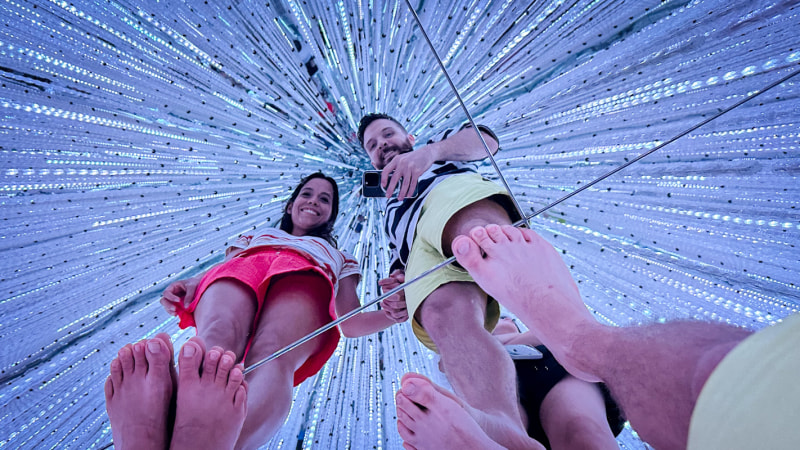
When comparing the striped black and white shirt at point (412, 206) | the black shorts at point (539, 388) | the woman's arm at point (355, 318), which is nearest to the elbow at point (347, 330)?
the woman's arm at point (355, 318)

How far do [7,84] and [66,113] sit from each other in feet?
0.36

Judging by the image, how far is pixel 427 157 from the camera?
3.22 feet

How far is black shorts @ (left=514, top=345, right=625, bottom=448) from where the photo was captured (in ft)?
3.11

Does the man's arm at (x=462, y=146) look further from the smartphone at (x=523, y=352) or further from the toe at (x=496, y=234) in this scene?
the smartphone at (x=523, y=352)

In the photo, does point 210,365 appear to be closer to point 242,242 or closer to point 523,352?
point 242,242

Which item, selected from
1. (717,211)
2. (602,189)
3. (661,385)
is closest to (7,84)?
(661,385)

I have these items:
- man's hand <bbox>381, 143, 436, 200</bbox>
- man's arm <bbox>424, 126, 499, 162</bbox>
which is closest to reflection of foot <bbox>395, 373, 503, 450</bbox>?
man's hand <bbox>381, 143, 436, 200</bbox>

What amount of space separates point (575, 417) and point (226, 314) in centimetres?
73

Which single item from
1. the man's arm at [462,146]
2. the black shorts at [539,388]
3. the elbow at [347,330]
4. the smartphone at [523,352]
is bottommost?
the black shorts at [539,388]

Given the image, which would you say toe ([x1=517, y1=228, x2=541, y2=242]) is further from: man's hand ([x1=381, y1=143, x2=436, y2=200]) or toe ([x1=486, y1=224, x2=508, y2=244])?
man's hand ([x1=381, y1=143, x2=436, y2=200])

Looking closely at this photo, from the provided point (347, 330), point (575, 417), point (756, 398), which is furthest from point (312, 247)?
point (756, 398)

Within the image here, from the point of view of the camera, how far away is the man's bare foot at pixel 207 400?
23.2 inches

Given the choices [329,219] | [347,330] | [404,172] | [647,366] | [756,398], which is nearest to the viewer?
[756,398]

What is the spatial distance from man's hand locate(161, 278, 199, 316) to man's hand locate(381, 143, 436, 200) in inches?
20.9
